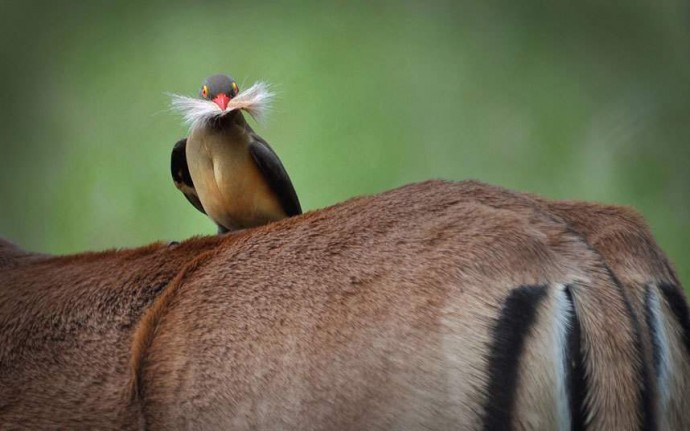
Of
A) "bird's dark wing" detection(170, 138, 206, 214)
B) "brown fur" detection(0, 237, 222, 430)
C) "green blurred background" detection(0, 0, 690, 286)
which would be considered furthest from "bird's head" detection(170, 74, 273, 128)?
"green blurred background" detection(0, 0, 690, 286)

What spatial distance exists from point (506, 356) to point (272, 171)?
92 cm

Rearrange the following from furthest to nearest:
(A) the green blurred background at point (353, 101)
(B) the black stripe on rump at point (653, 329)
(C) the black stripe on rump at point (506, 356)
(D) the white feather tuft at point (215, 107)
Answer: (A) the green blurred background at point (353, 101), (D) the white feather tuft at point (215, 107), (B) the black stripe on rump at point (653, 329), (C) the black stripe on rump at point (506, 356)

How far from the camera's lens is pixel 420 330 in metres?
1.13

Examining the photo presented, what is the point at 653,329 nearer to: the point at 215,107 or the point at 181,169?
the point at 215,107

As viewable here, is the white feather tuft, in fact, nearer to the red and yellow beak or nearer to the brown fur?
the red and yellow beak

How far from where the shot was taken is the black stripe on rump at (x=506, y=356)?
1072 millimetres

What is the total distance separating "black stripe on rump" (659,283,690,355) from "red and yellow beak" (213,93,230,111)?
90cm

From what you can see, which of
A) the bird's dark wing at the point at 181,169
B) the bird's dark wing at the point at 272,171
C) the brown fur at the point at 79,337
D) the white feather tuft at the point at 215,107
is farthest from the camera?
the bird's dark wing at the point at 181,169

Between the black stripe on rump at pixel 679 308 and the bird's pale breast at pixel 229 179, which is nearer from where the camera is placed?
the black stripe on rump at pixel 679 308

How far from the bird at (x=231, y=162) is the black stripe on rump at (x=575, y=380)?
0.90 metres

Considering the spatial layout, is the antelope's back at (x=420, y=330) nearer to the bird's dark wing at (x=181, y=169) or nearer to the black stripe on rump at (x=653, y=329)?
the black stripe on rump at (x=653, y=329)

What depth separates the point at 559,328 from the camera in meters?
1.10

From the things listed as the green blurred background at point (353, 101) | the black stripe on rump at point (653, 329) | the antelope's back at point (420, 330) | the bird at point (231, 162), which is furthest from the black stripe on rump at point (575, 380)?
the green blurred background at point (353, 101)

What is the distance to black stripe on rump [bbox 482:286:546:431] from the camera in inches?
42.2
